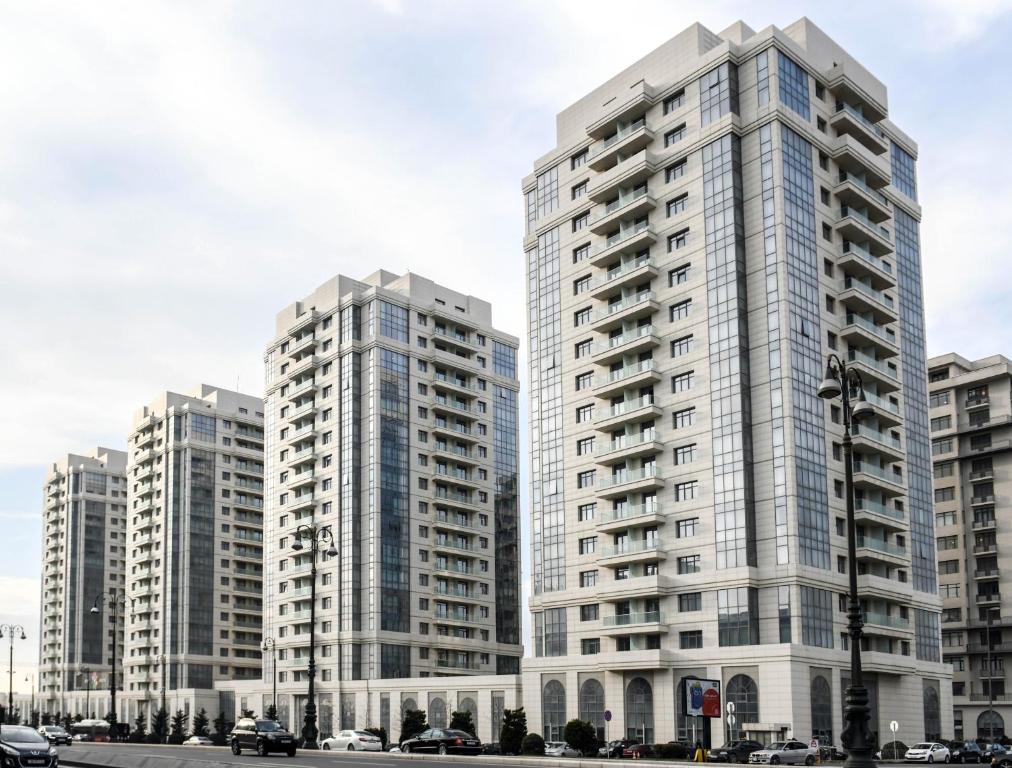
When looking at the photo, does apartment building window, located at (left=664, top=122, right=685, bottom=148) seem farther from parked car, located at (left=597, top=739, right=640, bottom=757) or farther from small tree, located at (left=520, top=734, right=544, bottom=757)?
small tree, located at (left=520, top=734, right=544, bottom=757)

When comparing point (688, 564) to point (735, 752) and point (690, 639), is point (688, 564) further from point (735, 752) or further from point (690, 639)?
point (735, 752)

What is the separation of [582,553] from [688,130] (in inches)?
1303

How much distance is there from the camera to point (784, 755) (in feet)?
218

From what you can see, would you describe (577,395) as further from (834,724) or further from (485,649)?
(485,649)

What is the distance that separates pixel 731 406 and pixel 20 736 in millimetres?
56079

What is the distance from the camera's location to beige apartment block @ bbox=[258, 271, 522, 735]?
122375 mm

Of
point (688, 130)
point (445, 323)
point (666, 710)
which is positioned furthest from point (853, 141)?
point (445, 323)

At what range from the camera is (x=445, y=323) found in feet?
443

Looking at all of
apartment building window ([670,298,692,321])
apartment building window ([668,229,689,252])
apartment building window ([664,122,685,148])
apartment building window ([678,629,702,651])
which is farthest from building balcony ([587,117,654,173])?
apartment building window ([678,629,702,651])

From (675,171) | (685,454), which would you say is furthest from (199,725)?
(675,171)

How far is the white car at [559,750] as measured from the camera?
74025 mm

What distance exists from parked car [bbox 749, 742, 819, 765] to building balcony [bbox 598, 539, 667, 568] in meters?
18.8

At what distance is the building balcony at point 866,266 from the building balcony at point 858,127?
8.72 meters

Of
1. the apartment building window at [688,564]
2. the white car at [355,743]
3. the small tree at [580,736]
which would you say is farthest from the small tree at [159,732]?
the apartment building window at [688,564]
